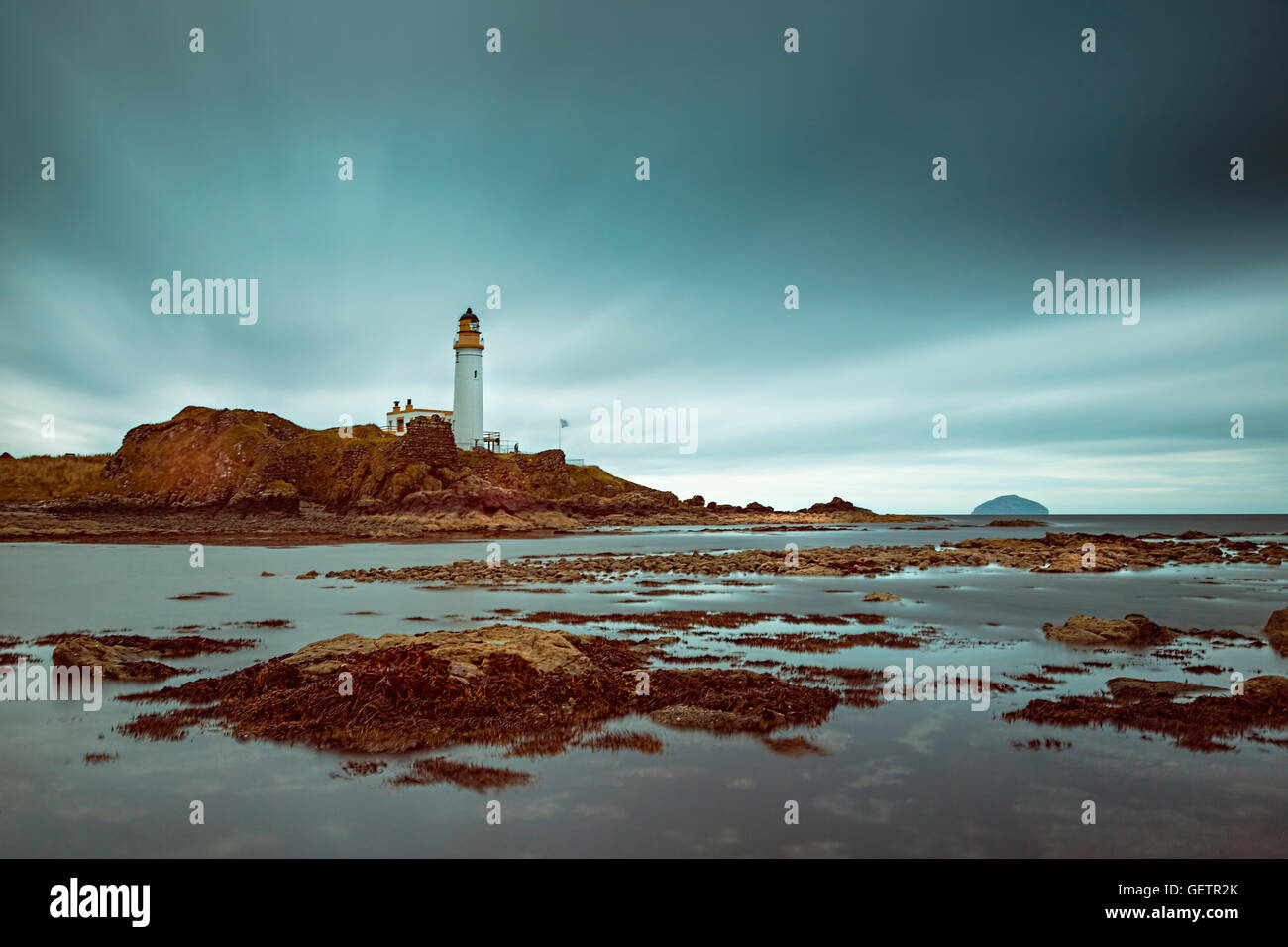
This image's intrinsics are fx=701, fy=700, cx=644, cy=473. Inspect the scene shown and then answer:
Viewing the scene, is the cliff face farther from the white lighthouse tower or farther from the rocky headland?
the white lighthouse tower

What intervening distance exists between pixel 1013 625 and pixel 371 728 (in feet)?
52.8

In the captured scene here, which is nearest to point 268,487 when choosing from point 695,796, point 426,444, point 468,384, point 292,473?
point 292,473

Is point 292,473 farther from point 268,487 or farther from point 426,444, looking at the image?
point 426,444

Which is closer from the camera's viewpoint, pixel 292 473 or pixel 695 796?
pixel 695 796

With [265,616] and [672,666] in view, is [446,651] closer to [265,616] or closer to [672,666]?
[672,666]

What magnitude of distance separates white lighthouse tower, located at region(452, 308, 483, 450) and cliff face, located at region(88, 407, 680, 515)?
5878 millimetres

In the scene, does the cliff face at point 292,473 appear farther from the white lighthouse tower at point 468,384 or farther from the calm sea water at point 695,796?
the calm sea water at point 695,796

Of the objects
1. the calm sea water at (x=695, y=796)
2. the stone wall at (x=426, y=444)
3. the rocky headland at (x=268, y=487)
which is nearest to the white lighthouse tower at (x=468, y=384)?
the rocky headland at (x=268, y=487)

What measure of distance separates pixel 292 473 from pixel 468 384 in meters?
26.0

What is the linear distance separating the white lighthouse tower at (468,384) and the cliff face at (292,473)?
19.3ft

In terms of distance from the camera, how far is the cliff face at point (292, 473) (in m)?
81.7

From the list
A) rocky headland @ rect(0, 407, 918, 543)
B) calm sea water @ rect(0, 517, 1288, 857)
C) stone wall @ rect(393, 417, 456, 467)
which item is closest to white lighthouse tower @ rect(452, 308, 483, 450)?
rocky headland @ rect(0, 407, 918, 543)

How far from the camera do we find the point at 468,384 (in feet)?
325
